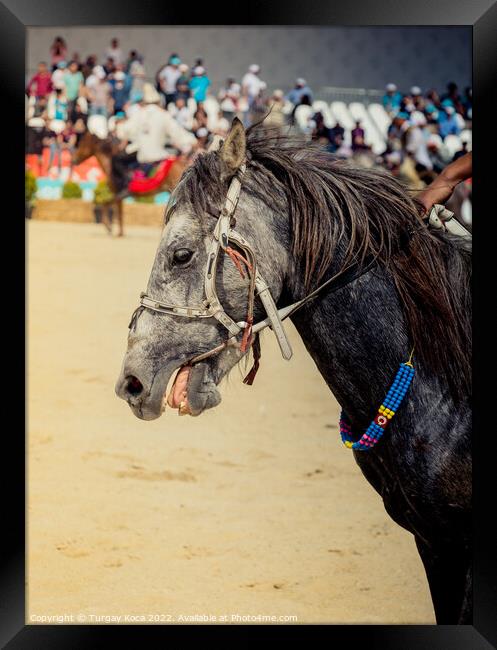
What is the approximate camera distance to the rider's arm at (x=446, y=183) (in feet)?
8.21

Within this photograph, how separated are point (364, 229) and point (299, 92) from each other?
31.6 feet

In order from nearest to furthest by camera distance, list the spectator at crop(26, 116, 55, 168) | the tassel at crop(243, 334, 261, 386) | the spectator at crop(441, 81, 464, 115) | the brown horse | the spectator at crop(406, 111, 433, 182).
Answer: the tassel at crop(243, 334, 261, 386) < the spectator at crop(441, 81, 464, 115) < the spectator at crop(406, 111, 433, 182) < the spectator at crop(26, 116, 55, 168) < the brown horse

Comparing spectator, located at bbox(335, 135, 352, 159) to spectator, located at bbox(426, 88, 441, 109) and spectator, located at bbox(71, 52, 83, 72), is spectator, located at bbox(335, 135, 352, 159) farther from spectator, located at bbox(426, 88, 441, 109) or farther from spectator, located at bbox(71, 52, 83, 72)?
spectator, located at bbox(71, 52, 83, 72)

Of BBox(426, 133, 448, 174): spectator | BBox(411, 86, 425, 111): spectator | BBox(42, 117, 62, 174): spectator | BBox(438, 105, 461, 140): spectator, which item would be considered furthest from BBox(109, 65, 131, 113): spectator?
BBox(438, 105, 461, 140): spectator

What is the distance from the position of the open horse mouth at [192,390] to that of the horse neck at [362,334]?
1.03ft

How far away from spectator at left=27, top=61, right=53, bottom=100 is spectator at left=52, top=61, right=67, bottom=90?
0.15 m

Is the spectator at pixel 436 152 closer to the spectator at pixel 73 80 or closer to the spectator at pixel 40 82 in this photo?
the spectator at pixel 73 80

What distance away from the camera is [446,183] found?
8.36ft

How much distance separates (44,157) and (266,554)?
11631 millimetres

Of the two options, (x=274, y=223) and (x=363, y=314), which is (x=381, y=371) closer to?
(x=363, y=314)

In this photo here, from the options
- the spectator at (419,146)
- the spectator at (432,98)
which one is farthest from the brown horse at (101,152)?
the spectator at (432,98)

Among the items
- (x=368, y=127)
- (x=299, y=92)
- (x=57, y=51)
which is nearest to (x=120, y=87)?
(x=57, y=51)

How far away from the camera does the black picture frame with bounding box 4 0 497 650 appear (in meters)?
2.44

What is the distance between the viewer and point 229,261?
2.17m
